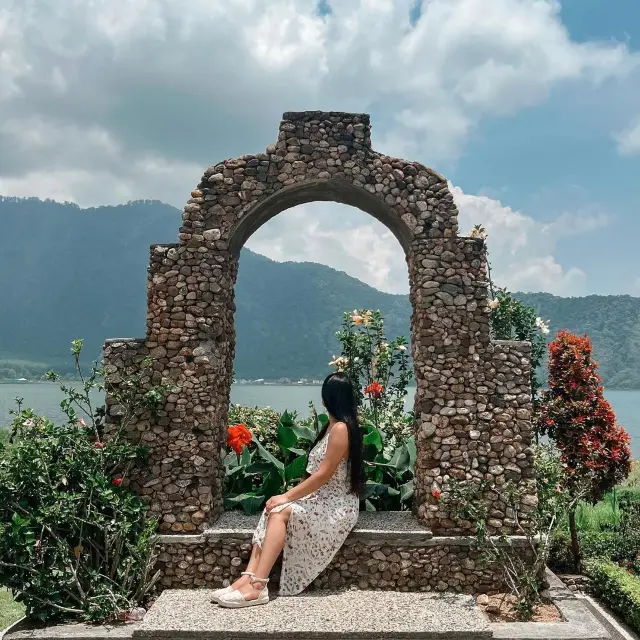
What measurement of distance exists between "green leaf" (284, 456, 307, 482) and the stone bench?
87 cm

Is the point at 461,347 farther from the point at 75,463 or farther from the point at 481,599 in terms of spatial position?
the point at 75,463

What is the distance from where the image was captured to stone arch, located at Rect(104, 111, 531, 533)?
5539 millimetres

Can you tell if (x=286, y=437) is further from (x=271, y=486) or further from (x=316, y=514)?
(x=316, y=514)

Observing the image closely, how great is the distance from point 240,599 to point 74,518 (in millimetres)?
1516

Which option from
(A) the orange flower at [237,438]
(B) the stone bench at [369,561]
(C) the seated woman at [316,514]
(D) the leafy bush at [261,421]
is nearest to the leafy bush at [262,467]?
(A) the orange flower at [237,438]

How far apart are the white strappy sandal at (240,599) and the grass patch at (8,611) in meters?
2.95

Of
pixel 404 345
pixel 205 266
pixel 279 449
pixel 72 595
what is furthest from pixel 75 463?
pixel 404 345

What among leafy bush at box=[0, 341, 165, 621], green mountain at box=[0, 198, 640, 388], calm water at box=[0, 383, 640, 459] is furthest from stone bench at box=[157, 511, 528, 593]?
green mountain at box=[0, 198, 640, 388]

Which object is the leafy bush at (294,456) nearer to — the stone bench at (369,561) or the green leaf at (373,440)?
the green leaf at (373,440)

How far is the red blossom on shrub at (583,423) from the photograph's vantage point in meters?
7.63

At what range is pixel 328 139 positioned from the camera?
586 cm

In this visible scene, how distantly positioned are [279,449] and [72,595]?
9.37ft

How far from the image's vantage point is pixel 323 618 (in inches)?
180

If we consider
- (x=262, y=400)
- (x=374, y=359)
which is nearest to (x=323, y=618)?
(x=374, y=359)
